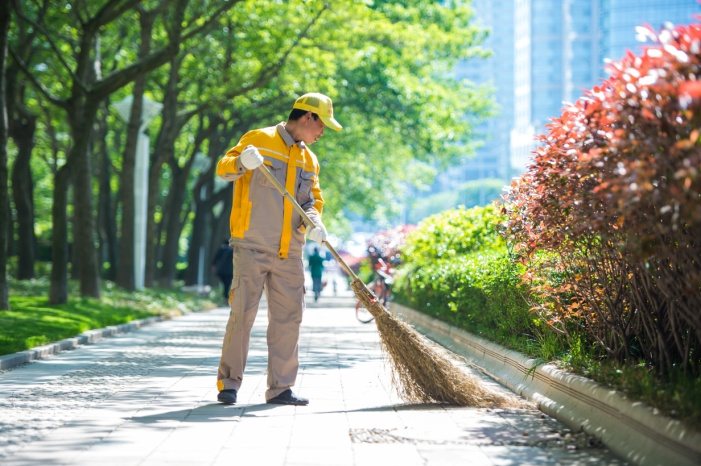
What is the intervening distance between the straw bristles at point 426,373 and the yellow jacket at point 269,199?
2.88 ft

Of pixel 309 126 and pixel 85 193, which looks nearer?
pixel 309 126

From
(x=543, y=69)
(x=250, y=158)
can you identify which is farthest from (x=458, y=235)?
(x=543, y=69)

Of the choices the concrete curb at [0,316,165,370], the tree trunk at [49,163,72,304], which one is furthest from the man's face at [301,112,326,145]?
the tree trunk at [49,163,72,304]

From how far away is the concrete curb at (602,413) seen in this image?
18.5ft

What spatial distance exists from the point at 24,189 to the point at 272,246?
2098 cm

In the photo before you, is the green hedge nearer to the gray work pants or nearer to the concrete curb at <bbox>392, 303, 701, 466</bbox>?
the concrete curb at <bbox>392, 303, 701, 466</bbox>

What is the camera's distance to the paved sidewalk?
20.2 feet

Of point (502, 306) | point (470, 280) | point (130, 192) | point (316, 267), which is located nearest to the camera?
point (502, 306)

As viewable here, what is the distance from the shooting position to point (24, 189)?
27875mm

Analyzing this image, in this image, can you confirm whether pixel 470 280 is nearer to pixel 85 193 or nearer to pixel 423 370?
pixel 423 370

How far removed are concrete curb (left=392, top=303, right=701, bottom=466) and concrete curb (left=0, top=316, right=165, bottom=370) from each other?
15.8ft

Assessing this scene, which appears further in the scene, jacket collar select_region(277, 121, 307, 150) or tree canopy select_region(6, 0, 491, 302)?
tree canopy select_region(6, 0, 491, 302)

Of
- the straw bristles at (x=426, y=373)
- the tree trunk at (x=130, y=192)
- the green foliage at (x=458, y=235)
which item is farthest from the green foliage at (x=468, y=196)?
the straw bristles at (x=426, y=373)

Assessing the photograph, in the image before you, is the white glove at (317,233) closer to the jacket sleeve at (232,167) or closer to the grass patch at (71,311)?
the jacket sleeve at (232,167)
